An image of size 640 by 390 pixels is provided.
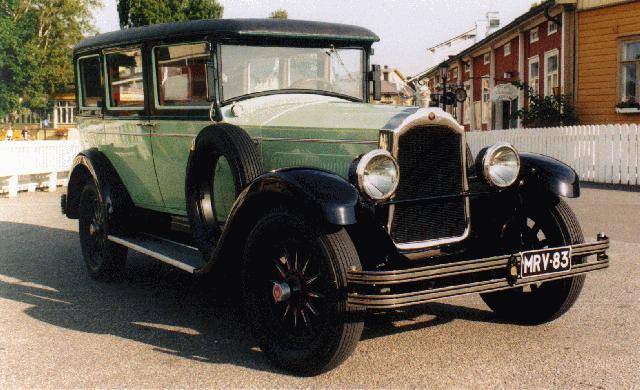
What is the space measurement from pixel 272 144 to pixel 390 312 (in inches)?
60.6

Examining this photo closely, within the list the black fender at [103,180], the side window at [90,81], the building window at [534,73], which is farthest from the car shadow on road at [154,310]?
the building window at [534,73]

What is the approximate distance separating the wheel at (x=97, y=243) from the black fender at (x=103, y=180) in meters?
0.08

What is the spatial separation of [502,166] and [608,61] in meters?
16.8

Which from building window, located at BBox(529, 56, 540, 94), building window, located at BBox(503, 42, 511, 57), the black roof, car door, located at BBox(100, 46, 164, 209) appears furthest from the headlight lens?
building window, located at BBox(503, 42, 511, 57)

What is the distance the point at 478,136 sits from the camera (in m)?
26.3

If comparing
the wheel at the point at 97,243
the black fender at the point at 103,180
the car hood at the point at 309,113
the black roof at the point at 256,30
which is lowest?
the wheel at the point at 97,243

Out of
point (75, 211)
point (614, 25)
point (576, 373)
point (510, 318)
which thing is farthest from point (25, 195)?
point (614, 25)

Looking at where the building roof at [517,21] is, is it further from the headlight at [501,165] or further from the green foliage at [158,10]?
the headlight at [501,165]

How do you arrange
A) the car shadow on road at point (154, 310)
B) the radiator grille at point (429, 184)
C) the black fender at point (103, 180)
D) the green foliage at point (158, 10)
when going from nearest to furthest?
the radiator grille at point (429, 184) → the car shadow on road at point (154, 310) → the black fender at point (103, 180) → the green foliage at point (158, 10)

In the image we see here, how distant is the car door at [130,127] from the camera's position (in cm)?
628

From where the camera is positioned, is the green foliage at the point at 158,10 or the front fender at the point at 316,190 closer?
the front fender at the point at 316,190

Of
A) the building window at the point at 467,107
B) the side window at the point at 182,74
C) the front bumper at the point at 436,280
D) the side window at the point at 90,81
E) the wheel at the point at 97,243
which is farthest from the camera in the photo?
the building window at the point at 467,107

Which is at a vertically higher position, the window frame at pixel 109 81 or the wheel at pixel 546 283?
the window frame at pixel 109 81

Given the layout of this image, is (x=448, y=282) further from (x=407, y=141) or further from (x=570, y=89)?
(x=570, y=89)
